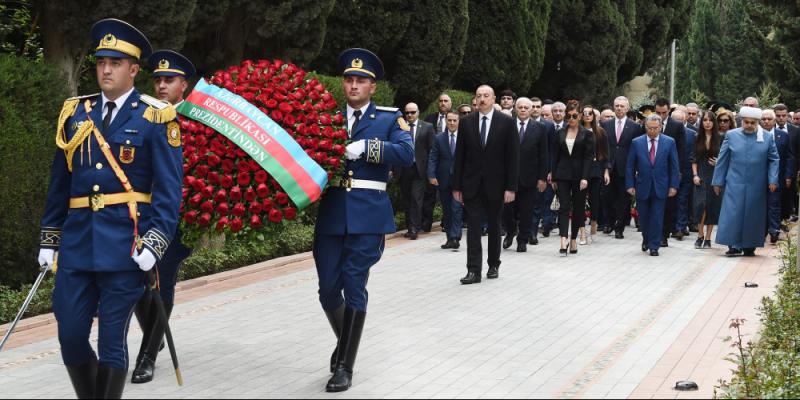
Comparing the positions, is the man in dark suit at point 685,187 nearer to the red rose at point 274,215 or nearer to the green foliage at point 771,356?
the green foliage at point 771,356

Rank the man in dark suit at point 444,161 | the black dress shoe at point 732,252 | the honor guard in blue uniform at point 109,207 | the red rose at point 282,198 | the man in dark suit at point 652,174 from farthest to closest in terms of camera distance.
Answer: the man in dark suit at point 444,161 → the man in dark suit at point 652,174 → the black dress shoe at point 732,252 → the red rose at point 282,198 → the honor guard in blue uniform at point 109,207

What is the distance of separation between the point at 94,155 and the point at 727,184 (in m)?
11.2

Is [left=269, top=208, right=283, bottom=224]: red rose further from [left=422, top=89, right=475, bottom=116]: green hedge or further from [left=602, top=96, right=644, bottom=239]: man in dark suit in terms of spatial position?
[left=422, top=89, right=475, bottom=116]: green hedge

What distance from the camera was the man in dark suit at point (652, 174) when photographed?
53.0 ft

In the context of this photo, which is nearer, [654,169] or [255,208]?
[255,208]

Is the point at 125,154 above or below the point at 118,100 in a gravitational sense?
below

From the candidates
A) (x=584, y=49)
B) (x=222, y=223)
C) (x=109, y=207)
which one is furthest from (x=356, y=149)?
(x=584, y=49)

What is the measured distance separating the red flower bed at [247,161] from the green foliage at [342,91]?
8.95m

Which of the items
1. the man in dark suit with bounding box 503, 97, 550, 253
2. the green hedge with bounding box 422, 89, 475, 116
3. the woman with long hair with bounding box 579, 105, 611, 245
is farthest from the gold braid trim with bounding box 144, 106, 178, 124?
the green hedge with bounding box 422, 89, 475, 116

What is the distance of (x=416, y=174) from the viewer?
17828 millimetres

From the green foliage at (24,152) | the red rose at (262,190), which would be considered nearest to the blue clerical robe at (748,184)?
the green foliage at (24,152)

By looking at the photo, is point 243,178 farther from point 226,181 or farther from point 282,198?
→ point 282,198

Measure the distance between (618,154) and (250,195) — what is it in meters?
12.3

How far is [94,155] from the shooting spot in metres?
6.57
